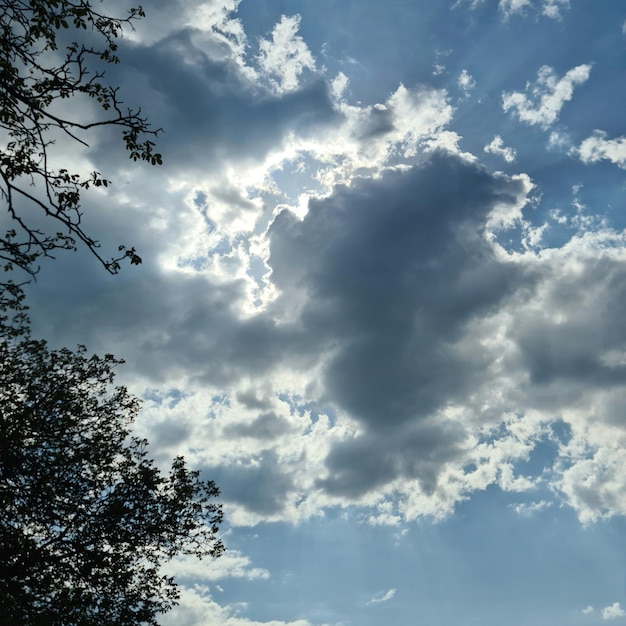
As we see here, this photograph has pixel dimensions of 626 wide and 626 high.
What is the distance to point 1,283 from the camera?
10836mm

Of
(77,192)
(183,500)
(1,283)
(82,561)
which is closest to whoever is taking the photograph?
(1,283)

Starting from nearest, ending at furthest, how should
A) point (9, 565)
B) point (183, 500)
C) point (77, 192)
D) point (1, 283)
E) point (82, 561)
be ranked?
point (1, 283) → point (77, 192) → point (9, 565) → point (82, 561) → point (183, 500)

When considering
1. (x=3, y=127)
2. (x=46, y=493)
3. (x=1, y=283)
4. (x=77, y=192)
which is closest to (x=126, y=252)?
(x=77, y=192)

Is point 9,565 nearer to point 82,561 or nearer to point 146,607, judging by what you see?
point 82,561

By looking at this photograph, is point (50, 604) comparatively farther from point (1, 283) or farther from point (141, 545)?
point (1, 283)

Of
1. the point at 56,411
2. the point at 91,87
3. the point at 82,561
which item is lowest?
the point at 82,561

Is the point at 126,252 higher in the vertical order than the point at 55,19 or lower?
lower

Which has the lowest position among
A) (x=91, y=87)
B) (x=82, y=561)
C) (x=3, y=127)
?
(x=82, y=561)

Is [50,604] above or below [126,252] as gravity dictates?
below

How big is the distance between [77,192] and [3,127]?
1829 millimetres

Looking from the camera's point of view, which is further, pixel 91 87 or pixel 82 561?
pixel 82 561

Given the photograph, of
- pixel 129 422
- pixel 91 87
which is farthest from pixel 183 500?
pixel 91 87

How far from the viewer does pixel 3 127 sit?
37.3 feet

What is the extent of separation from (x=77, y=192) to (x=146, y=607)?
71.9 ft
